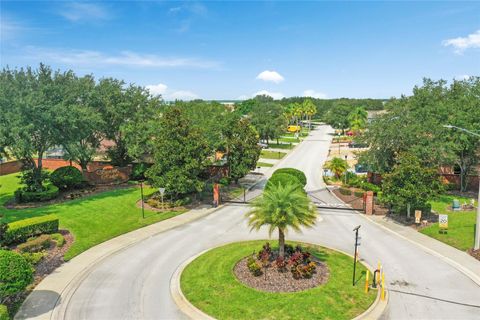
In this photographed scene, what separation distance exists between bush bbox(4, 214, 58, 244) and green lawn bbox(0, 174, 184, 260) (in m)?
1.73

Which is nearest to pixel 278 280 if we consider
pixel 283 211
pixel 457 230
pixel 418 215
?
pixel 283 211

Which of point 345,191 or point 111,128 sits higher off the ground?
point 111,128

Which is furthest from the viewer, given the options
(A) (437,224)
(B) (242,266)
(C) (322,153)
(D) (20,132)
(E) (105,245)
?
(C) (322,153)

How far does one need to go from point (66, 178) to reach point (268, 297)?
2690 centimetres

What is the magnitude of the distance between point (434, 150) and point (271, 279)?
22.6m

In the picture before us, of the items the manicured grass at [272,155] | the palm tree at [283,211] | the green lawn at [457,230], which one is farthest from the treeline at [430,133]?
the manicured grass at [272,155]

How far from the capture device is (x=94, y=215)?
2788 cm

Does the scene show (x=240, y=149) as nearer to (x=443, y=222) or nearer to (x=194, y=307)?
(x=443, y=222)

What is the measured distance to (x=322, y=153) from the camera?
67.8m

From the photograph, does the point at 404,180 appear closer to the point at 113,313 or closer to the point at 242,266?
the point at 242,266

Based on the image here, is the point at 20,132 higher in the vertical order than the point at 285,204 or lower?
higher

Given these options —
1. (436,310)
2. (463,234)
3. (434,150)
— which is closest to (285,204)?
(436,310)

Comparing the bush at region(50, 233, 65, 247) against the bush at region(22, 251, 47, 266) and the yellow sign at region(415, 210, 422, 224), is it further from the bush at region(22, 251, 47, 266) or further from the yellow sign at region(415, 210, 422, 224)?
the yellow sign at region(415, 210, 422, 224)

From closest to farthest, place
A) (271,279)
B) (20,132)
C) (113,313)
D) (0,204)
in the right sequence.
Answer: (113,313) → (271,279) → (20,132) → (0,204)
